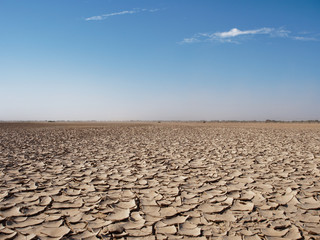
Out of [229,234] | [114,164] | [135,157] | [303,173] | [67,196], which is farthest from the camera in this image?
[135,157]

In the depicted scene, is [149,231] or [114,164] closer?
[149,231]

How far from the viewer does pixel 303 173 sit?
4.29 metres

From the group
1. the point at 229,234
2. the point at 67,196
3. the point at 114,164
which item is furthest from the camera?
the point at 114,164

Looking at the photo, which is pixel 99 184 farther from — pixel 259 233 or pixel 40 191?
pixel 259 233

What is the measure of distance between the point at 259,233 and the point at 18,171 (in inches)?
169

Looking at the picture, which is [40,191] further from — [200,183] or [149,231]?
[200,183]

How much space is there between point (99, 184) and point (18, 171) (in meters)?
1.94

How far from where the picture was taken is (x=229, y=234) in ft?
7.04

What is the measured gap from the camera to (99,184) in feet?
12.1

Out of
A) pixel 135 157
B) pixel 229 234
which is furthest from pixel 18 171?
pixel 229 234

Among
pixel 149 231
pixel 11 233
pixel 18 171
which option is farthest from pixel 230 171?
pixel 18 171

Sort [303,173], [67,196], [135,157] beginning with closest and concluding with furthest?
[67,196]
[303,173]
[135,157]

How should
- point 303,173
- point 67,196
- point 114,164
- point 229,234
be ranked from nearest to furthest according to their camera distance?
point 229,234 < point 67,196 < point 303,173 < point 114,164

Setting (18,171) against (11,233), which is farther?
(18,171)
